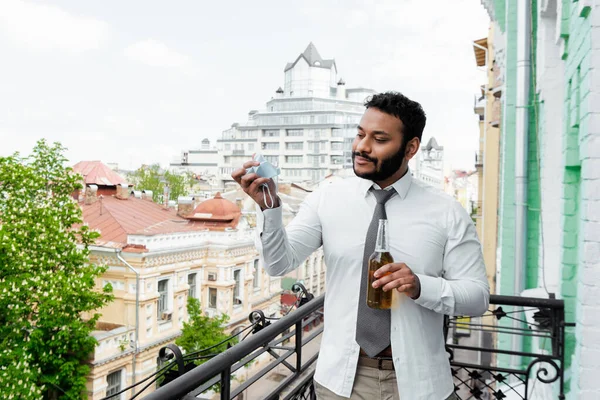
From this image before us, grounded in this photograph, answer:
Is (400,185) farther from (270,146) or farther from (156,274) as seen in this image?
(270,146)

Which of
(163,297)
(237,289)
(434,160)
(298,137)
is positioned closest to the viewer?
(163,297)

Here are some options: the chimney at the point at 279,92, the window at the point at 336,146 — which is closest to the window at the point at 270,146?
the window at the point at 336,146

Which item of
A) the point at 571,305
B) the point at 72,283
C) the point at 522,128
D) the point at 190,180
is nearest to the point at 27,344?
the point at 72,283

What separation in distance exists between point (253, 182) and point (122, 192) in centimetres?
2411

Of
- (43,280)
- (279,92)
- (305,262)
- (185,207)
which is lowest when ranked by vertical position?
(305,262)

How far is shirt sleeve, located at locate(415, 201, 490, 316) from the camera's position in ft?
4.60

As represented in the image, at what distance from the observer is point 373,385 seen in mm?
1486

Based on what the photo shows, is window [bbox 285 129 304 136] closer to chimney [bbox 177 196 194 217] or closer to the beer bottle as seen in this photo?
chimney [bbox 177 196 194 217]

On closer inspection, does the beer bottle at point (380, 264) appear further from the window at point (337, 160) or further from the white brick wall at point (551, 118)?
the window at point (337, 160)

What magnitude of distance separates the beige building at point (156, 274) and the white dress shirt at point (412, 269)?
43.2 feet

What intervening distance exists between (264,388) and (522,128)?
16061mm

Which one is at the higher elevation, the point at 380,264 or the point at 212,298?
the point at 380,264

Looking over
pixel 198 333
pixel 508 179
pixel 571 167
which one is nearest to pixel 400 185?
pixel 571 167

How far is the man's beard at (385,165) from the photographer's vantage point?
1505 mm
